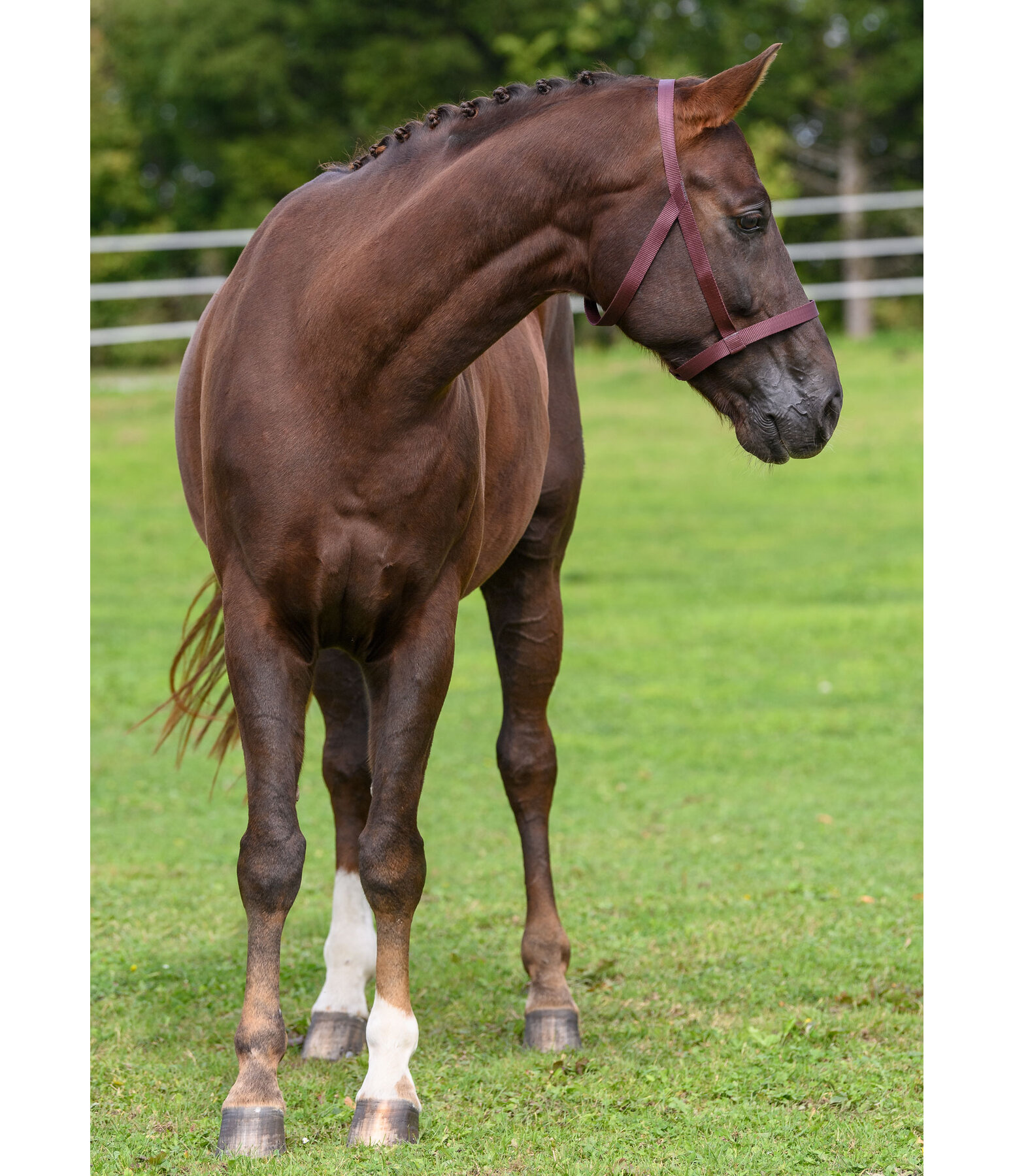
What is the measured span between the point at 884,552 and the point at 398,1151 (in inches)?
458

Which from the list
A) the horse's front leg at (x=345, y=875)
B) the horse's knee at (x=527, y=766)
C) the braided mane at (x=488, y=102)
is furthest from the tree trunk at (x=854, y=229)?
the braided mane at (x=488, y=102)

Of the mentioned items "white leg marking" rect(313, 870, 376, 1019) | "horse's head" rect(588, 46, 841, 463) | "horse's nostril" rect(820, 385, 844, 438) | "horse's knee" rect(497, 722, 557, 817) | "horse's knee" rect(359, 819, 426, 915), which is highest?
"horse's head" rect(588, 46, 841, 463)


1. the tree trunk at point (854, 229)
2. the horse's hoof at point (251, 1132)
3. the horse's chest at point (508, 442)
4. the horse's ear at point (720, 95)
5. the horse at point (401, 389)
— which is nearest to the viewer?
the horse's ear at point (720, 95)

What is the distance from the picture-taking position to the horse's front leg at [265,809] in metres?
3.68

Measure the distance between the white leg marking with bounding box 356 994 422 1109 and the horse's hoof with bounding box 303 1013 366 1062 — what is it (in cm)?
65

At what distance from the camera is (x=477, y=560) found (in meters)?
4.35

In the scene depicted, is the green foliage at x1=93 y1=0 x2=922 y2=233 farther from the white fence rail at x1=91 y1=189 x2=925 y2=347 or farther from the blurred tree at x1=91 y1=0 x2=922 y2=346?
the white fence rail at x1=91 y1=189 x2=925 y2=347

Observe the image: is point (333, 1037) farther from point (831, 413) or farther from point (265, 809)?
point (831, 413)

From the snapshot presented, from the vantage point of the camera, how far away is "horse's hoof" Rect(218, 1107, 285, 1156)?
3553 millimetres

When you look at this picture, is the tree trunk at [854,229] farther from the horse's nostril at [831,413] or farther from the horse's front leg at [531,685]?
the horse's nostril at [831,413]

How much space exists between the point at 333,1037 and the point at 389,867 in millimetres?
959

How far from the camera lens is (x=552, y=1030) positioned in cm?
452

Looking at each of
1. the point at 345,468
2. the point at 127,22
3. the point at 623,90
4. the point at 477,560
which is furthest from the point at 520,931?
the point at 127,22

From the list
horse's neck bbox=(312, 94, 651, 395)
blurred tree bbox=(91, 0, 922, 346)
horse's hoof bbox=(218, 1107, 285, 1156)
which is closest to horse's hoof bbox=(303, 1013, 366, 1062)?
horse's hoof bbox=(218, 1107, 285, 1156)
